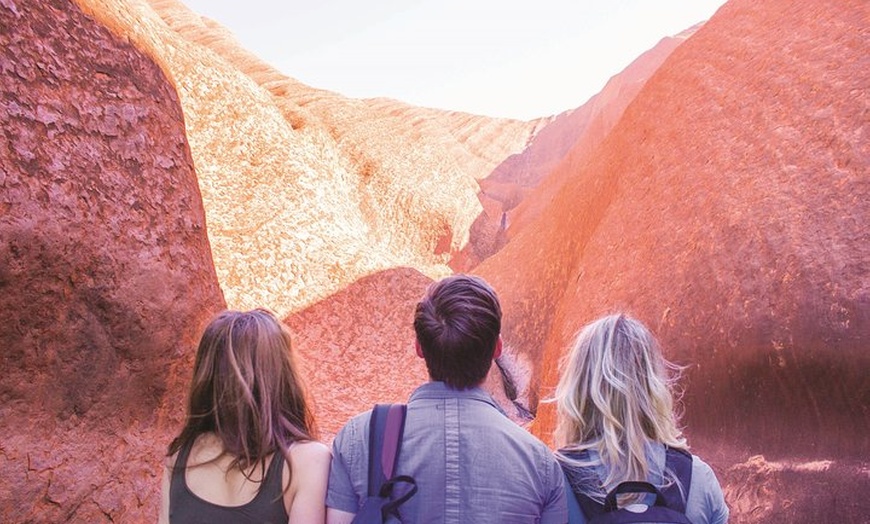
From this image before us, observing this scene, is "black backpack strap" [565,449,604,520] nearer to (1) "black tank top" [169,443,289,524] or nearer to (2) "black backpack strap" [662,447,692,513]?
(2) "black backpack strap" [662,447,692,513]

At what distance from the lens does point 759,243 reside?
629 cm

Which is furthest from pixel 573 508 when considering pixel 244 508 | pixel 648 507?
pixel 244 508

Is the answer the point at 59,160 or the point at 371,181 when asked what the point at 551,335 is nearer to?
the point at 371,181

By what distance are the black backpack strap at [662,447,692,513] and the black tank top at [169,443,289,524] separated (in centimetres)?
106

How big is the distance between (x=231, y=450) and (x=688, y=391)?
5314 mm

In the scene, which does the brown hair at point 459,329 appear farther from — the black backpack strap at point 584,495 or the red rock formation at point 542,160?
the red rock formation at point 542,160

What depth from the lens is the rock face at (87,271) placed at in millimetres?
3744

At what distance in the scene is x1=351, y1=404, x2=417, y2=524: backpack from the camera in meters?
1.81

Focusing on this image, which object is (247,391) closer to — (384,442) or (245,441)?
(245,441)

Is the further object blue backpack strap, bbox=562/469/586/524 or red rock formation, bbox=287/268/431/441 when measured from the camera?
red rock formation, bbox=287/268/431/441

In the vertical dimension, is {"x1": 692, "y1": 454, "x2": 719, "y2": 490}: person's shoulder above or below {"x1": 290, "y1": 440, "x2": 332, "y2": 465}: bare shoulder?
below

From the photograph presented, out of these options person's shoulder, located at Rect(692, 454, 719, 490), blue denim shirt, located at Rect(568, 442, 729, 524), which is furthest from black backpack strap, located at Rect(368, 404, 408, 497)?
person's shoulder, located at Rect(692, 454, 719, 490)

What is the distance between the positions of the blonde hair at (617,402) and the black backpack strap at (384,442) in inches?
21.1

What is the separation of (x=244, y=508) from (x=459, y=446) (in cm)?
60
